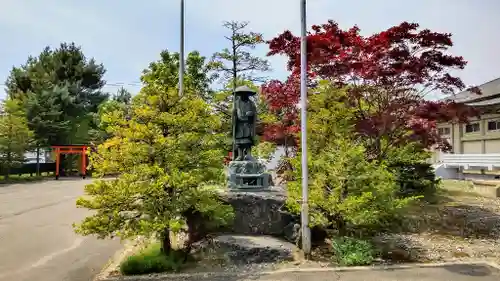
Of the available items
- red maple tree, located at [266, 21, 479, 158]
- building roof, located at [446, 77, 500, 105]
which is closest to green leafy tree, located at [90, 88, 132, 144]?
red maple tree, located at [266, 21, 479, 158]

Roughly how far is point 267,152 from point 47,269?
8194 mm

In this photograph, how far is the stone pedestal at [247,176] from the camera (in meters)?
8.73

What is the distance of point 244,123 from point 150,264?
3.88 metres

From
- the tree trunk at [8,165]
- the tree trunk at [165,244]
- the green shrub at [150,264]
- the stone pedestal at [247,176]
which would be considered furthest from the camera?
the tree trunk at [8,165]

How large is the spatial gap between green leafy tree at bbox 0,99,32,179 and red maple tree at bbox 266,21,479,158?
22.3 m

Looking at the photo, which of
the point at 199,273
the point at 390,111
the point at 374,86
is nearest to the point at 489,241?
the point at 390,111

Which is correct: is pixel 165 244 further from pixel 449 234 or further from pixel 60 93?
pixel 60 93

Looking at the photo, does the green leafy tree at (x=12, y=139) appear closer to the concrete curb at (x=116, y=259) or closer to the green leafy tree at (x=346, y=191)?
the concrete curb at (x=116, y=259)

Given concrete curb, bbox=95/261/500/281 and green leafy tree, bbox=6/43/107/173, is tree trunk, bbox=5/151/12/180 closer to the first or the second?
green leafy tree, bbox=6/43/107/173

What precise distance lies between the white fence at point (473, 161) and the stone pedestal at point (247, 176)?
11550 mm

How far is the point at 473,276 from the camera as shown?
5.86m

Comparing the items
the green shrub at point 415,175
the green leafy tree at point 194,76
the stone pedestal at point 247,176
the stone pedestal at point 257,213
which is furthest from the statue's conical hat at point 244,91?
the green leafy tree at point 194,76

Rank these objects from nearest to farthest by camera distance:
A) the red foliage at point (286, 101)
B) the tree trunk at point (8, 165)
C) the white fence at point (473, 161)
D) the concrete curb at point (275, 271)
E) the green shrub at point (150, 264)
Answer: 1. the concrete curb at point (275, 271)
2. the green shrub at point (150, 264)
3. the red foliage at point (286, 101)
4. the white fence at point (473, 161)
5. the tree trunk at point (8, 165)

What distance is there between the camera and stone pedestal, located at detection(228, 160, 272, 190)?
873 cm
